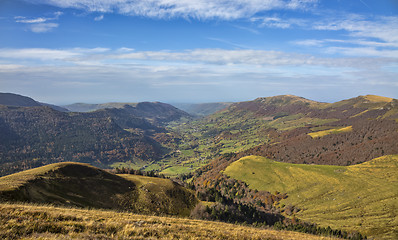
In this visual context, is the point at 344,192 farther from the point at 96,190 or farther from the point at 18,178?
the point at 18,178

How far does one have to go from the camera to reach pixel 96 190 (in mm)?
77312

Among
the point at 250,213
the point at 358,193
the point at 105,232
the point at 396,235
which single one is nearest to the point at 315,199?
the point at 358,193

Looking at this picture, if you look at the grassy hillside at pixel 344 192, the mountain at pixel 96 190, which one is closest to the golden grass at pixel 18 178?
the mountain at pixel 96 190

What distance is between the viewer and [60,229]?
1855cm

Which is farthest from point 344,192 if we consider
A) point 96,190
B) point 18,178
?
point 18,178

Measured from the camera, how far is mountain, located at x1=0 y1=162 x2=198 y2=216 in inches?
2190

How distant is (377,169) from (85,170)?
21824 centimetres

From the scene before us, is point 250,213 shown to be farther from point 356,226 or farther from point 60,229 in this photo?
point 60,229

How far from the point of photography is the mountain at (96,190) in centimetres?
5563

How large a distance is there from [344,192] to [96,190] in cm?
15694

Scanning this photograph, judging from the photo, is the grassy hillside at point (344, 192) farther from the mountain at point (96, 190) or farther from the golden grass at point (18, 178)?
the golden grass at point (18, 178)

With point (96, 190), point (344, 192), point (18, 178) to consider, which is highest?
point (18, 178)

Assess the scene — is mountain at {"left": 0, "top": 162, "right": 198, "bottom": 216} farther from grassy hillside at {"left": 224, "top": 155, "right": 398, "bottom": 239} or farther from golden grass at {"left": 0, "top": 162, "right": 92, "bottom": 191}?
grassy hillside at {"left": 224, "top": 155, "right": 398, "bottom": 239}

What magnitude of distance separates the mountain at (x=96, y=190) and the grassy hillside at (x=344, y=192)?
274 ft
